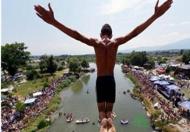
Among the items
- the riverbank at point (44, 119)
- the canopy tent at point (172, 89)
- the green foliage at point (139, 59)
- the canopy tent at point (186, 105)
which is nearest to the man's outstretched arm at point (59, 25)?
the canopy tent at point (186, 105)

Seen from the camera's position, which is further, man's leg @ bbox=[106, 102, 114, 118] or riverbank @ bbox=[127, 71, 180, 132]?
riverbank @ bbox=[127, 71, 180, 132]

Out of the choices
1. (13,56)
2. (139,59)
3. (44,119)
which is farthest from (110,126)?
(139,59)

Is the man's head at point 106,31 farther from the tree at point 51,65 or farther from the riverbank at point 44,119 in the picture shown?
the tree at point 51,65

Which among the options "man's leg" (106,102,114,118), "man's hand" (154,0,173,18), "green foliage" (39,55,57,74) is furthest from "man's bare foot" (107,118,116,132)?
"green foliage" (39,55,57,74)

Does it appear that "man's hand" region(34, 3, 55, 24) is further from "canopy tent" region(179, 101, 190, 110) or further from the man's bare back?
"canopy tent" region(179, 101, 190, 110)

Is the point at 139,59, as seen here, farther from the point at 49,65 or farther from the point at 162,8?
the point at 162,8

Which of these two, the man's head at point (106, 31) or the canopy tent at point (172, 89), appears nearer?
the man's head at point (106, 31)
